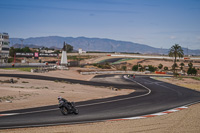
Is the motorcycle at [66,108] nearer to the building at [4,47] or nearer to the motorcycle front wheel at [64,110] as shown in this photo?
the motorcycle front wheel at [64,110]

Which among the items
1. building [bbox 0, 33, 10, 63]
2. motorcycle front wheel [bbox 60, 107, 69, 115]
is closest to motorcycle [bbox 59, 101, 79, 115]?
motorcycle front wheel [bbox 60, 107, 69, 115]

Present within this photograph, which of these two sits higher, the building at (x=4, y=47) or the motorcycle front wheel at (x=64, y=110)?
the building at (x=4, y=47)

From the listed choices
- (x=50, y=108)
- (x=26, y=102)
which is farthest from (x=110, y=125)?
Answer: (x=26, y=102)

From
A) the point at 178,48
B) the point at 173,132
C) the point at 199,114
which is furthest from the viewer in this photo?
the point at 178,48

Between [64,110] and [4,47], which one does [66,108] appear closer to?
[64,110]

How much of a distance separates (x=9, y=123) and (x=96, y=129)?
5.03 meters

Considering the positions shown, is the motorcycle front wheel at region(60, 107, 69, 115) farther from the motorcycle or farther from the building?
the building

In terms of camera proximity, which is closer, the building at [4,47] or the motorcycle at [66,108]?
the motorcycle at [66,108]

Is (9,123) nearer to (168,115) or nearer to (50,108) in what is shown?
(50,108)

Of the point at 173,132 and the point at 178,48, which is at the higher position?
the point at 178,48

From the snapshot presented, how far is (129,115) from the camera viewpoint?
18406 millimetres

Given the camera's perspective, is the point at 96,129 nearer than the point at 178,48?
Yes

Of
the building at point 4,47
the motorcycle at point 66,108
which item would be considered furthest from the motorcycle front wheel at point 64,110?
the building at point 4,47

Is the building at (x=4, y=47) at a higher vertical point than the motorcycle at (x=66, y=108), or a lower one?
higher
